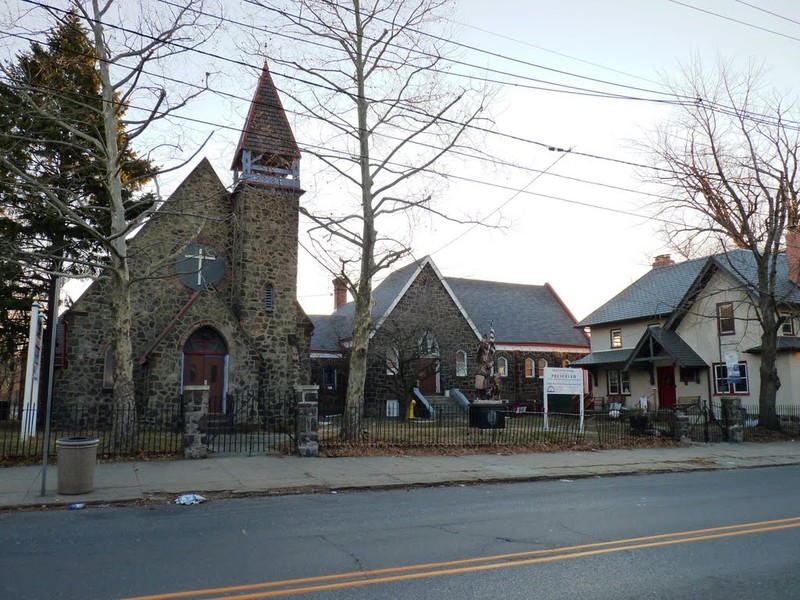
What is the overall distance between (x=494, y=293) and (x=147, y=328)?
23576 mm

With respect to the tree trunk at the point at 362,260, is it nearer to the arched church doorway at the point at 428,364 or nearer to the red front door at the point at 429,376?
the arched church doorway at the point at 428,364

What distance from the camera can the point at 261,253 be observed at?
82.9 feet

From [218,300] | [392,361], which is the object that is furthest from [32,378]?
[392,361]

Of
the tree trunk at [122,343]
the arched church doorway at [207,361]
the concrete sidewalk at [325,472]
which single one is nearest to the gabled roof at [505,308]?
the arched church doorway at [207,361]

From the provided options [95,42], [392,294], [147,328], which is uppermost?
[95,42]

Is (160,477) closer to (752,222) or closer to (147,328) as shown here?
(147,328)

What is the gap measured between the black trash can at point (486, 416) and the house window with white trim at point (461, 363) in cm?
1368

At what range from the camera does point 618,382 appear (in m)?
34.7

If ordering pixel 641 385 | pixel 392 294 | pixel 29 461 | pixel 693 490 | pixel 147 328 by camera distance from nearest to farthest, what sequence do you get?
1. pixel 693 490
2. pixel 29 461
3. pixel 147 328
4. pixel 641 385
5. pixel 392 294

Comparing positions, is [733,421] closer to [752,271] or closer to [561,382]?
[561,382]

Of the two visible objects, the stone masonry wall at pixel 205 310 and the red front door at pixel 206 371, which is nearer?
the stone masonry wall at pixel 205 310

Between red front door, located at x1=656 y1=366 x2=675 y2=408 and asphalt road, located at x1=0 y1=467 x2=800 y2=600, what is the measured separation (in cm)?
2181

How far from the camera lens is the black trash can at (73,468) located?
10.5 m

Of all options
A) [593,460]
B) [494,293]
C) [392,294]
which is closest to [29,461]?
[593,460]
